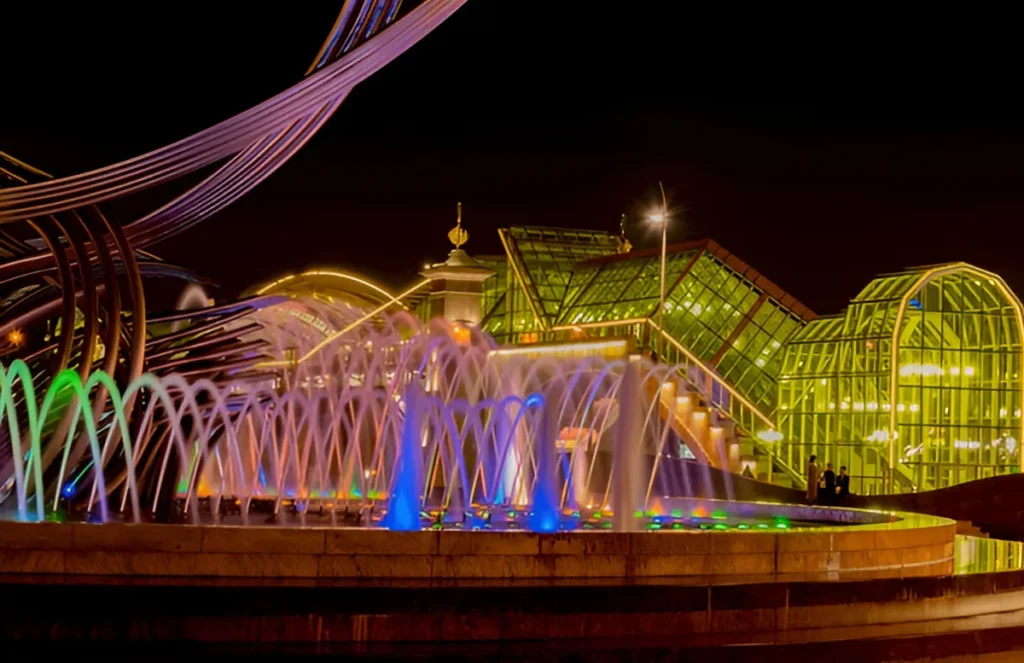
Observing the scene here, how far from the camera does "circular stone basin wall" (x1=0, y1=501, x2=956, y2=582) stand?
1197 cm

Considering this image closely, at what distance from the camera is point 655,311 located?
40.4m

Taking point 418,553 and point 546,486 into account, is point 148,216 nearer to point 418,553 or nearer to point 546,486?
point 546,486

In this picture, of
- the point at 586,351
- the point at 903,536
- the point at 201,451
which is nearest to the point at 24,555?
the point at 201,451

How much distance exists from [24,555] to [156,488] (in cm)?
519

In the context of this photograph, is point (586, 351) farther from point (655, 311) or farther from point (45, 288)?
point (45, 288)

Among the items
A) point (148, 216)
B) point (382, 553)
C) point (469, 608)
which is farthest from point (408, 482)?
point (469, 608)

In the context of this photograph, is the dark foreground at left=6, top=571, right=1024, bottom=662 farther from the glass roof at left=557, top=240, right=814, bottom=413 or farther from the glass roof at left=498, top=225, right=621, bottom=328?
the glass roof at left=498, top=225, right=621, bottom=328

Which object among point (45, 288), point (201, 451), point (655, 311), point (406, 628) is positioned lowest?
point (406, 628)

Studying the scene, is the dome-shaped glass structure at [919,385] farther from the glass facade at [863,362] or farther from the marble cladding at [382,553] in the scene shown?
the marble cladding at [382,553]

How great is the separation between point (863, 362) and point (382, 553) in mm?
25548

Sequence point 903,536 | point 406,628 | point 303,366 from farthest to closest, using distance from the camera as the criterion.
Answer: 1. point 303,366
2. point 903,536
3. point 406,628

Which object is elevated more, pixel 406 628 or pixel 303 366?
pixel 303 366

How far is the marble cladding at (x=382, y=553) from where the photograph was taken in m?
12.0

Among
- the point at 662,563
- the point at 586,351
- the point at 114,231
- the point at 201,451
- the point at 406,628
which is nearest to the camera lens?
the point at 406,628
